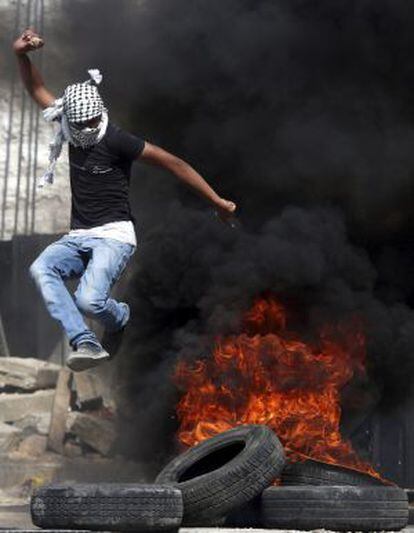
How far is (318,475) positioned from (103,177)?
3.31 m

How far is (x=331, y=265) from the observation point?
14.1 metres

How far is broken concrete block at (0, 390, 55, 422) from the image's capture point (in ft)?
53.6

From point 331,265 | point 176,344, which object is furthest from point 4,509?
point 331,265

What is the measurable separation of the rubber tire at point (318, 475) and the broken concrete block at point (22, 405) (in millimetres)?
7466

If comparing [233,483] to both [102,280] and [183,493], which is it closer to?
[183,493]

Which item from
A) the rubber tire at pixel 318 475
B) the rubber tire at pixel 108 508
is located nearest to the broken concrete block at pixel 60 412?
the rubber tire at pixel 318 475

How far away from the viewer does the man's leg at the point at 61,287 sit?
7086mm

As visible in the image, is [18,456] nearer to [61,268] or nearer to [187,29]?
[187,29]

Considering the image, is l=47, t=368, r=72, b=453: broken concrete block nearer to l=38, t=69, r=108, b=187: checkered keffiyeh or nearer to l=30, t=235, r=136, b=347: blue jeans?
l=30, t=235, r=136, b=347: blue jeans

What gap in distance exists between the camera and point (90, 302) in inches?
281

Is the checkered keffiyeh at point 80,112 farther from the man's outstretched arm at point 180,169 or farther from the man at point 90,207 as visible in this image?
the man's outstretched arm at point 180,169

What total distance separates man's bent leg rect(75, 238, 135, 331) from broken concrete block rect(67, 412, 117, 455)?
8.29 m

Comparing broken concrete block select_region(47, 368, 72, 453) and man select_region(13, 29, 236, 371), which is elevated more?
man select_region(13, 29, 236, 371)

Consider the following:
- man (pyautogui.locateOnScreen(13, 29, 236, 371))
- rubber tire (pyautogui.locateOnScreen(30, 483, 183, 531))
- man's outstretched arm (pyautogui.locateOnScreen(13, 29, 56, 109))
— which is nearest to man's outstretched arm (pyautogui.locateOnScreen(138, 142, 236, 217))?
man (pyautogui.locateOnScreen(13, 29, 236, 371))
